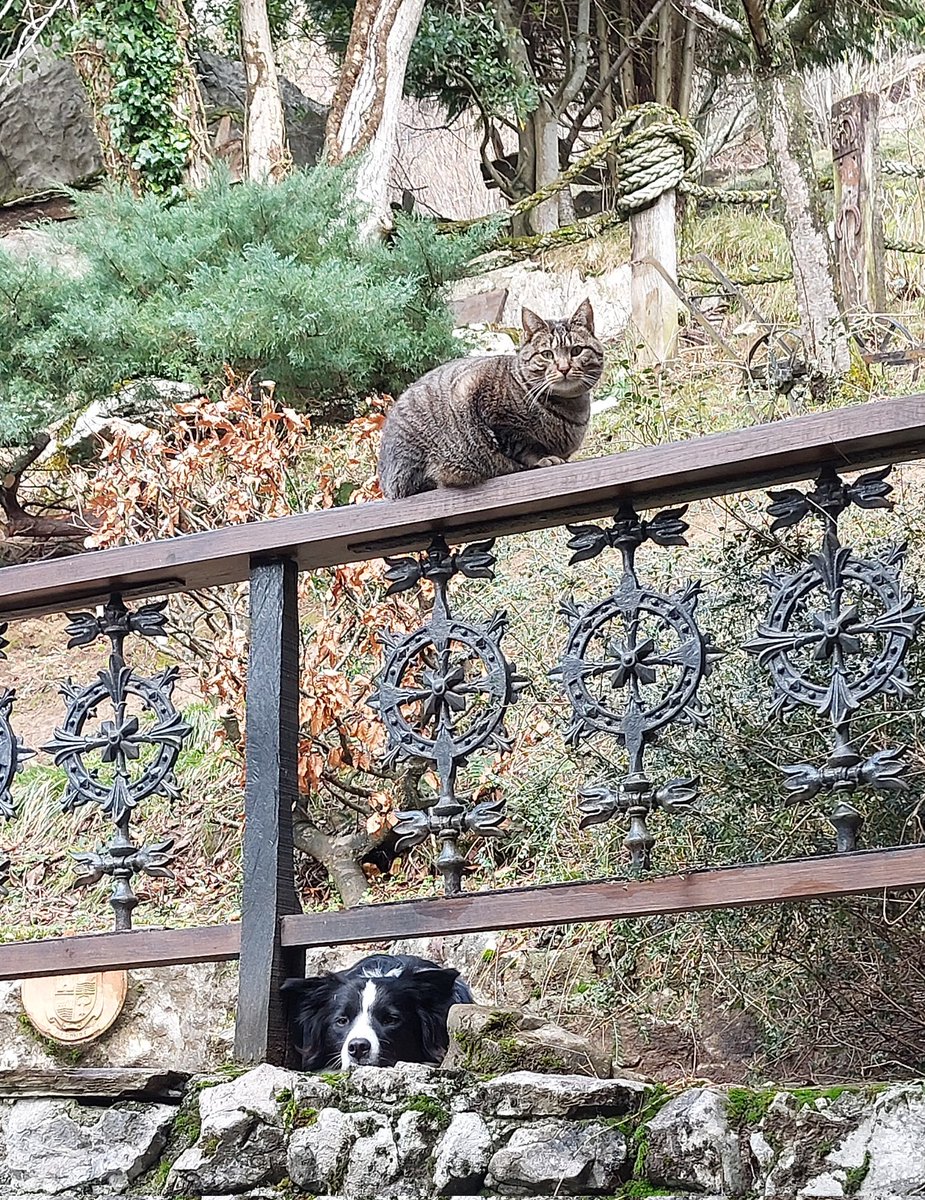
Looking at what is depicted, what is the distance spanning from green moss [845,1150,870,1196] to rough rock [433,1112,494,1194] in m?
0.56

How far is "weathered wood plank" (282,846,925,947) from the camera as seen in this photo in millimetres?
2146

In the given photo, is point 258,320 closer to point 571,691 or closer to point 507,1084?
point 571,691

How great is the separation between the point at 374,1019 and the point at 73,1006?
1791 millimetres

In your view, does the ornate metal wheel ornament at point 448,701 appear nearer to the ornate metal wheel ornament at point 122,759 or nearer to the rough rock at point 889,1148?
the ornate metal wheel ornament at point 122,759

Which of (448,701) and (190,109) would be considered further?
(190,109)

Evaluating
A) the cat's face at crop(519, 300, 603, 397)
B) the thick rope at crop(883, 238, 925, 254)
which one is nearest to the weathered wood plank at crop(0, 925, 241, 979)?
the cat's face at crop(519, 300, 603, 397)

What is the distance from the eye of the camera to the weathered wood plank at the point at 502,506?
93.7 inches

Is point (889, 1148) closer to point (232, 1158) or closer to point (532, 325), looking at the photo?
point (232, 1158)

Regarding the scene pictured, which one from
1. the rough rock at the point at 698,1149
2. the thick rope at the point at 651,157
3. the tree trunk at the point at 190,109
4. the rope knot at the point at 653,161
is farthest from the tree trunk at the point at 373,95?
the rough rock at the point at 698,1149

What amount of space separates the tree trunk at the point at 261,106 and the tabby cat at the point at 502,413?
584 cm

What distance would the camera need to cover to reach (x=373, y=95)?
29.0 ft

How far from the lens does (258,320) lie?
6.48 m

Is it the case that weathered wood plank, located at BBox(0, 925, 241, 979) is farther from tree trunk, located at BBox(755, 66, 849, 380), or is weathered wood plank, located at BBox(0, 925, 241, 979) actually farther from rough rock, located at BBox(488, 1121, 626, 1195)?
tree trunk, located at BBox(755, 66, 849, 380)

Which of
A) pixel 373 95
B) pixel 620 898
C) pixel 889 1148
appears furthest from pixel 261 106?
pixel 889 1148
